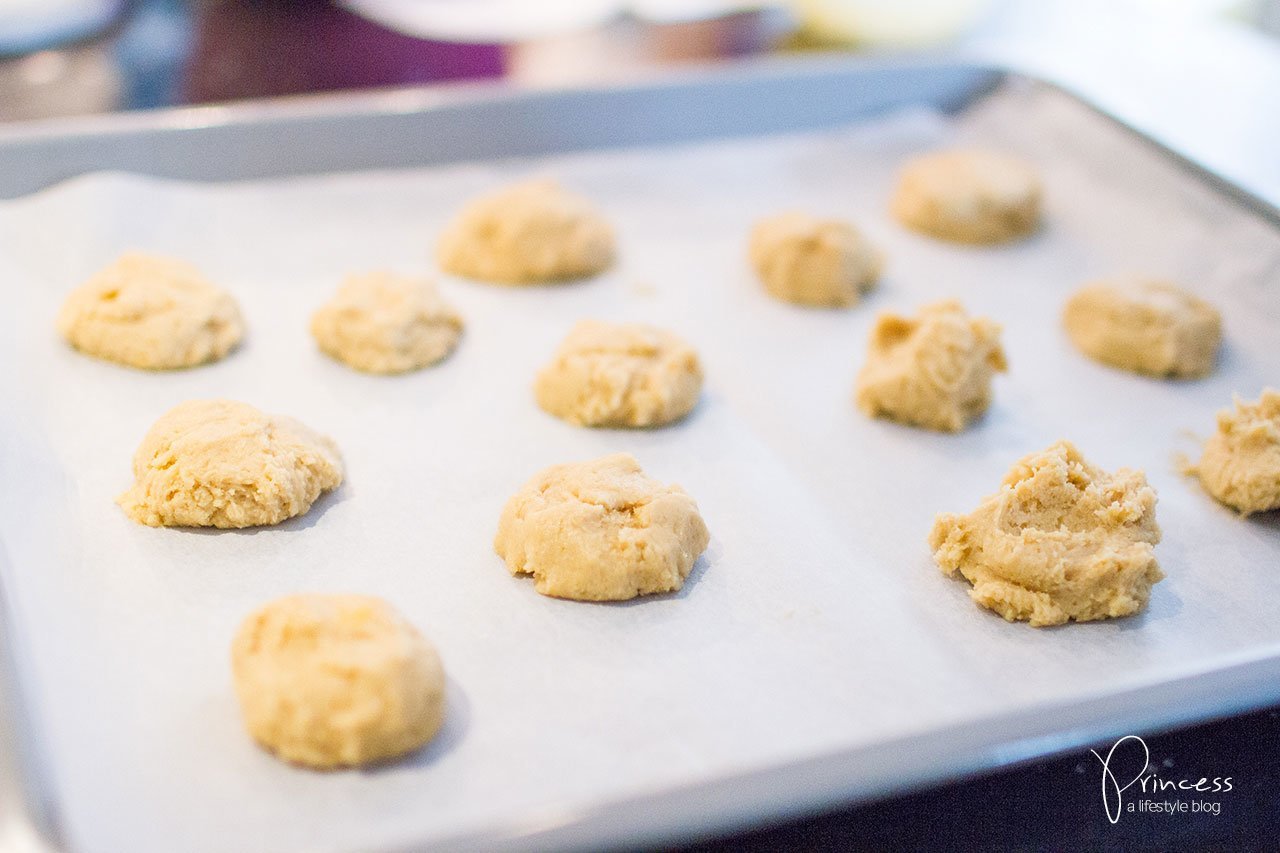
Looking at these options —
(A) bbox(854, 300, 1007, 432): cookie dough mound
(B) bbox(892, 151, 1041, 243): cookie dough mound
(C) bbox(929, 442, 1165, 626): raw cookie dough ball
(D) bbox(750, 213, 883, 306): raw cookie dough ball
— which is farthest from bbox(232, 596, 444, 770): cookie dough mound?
(B) bbox(892, 151, 1041, 243): cookie dough mound

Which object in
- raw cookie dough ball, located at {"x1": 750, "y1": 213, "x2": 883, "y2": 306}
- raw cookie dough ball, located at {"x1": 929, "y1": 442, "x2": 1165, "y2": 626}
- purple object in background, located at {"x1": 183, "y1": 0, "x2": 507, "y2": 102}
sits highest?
purple object in background, located at {"x1": 183, "y1": 0, "x2": 507, "y2": 102}

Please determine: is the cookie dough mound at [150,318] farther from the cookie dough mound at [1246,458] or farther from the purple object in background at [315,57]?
the cookie dough mound at [1246,458]

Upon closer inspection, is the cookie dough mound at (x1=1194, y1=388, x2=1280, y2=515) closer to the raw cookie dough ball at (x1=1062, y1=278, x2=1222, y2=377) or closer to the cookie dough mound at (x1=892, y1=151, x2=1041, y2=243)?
the raw cookie dough ball at (x1=1062, y1=278, x2=1222, y2=377)

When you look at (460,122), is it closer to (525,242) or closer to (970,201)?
(525,242)

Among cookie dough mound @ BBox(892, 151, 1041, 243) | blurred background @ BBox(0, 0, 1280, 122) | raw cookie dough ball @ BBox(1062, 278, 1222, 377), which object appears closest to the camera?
raw cookie dough ball @ BBox(1062, 278, 1222, 377)

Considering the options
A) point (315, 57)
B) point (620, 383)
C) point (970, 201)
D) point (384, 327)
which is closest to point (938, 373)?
point (620, 383)

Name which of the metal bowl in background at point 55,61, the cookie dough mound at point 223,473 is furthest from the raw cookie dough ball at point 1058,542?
the metal bowl in background at point 55,61
